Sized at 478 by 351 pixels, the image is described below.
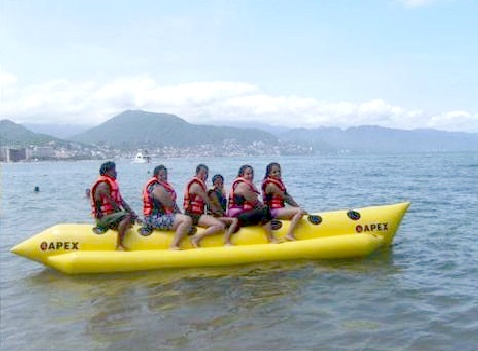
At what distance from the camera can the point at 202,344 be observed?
16.9ft

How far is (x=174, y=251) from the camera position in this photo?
796cm

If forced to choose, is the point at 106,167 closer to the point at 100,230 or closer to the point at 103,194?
the point at 103,194

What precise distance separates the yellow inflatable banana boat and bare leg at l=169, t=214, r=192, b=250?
0.11 meters

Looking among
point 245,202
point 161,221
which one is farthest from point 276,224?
point 161,221

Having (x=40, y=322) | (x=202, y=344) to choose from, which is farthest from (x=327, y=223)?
(x=40, y=322)

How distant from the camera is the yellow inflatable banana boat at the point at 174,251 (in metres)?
7.82

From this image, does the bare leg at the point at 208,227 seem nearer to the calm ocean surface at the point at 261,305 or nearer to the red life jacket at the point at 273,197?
the calm ocean surface at the point at 261,305

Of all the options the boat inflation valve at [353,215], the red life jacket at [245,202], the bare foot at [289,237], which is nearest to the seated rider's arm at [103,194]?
the red life jacket at [245,202]

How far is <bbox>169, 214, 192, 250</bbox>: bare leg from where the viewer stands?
26.3ft

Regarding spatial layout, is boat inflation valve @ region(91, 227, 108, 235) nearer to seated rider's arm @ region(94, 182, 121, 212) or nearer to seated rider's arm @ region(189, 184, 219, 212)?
seated rider's arm @ region(94, 182, 121, 212)

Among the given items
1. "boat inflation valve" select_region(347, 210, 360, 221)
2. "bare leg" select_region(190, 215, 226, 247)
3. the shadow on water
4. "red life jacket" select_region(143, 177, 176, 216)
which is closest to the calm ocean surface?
the shadow on water

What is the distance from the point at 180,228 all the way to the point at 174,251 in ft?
1.15

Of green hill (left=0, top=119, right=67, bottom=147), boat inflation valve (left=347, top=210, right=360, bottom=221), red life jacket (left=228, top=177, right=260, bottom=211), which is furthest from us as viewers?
green hill (left=0, top=119, right=67, bottom=147)

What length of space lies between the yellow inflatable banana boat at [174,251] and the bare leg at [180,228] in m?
0.11
